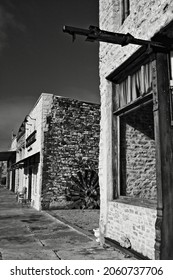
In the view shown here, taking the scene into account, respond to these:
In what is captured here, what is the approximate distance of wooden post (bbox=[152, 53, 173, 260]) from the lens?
3795mm

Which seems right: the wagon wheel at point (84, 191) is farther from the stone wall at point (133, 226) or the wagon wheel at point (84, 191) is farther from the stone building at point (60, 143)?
the stone wall at point (133, 226)

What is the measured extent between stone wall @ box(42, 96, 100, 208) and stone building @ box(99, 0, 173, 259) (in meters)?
6.44

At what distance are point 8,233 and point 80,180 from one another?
592cm

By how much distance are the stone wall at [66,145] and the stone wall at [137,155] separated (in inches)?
254

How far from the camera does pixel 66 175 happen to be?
1275 cm

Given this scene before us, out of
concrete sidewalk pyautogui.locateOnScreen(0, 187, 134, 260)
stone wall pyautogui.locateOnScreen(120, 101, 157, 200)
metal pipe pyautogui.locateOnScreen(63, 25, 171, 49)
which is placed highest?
metal pipe pyautogui.locateOnScreen(63, 25, 171, 49)

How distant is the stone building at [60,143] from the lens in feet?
40.4

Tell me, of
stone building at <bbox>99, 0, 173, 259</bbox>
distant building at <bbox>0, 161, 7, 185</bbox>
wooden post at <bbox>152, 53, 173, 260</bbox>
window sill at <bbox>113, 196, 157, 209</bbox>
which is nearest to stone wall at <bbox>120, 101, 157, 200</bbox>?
stone building at <bbox>99, 0, 173, 259</bbox>

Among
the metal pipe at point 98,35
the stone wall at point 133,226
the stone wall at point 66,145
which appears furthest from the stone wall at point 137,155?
the stone wall at point 66,145

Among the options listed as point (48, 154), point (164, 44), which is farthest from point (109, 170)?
point (48, 154)

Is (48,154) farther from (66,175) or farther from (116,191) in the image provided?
(116,191)

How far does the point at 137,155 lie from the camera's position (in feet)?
21.2

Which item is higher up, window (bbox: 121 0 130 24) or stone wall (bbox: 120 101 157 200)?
window (bbox: 121 0 130 24)

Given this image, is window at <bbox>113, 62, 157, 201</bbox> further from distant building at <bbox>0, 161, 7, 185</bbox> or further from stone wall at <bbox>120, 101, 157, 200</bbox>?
distant building at <bbox>0, 161, 7, 185</bbox>
